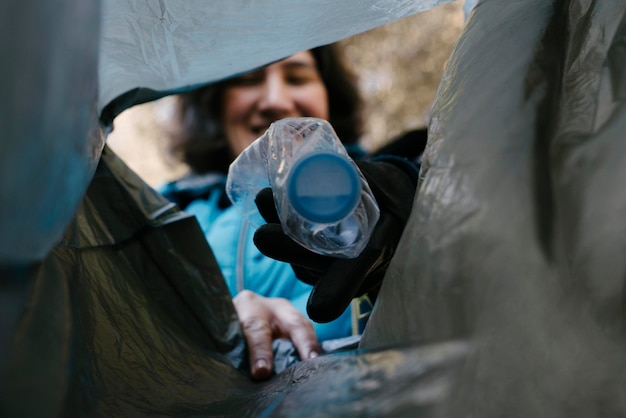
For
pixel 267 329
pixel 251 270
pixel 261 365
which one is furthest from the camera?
pixel 251 270

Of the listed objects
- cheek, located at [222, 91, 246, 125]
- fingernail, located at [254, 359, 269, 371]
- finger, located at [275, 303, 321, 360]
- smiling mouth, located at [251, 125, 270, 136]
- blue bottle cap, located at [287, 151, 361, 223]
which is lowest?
finger, located at [275, 303, 321, 360]

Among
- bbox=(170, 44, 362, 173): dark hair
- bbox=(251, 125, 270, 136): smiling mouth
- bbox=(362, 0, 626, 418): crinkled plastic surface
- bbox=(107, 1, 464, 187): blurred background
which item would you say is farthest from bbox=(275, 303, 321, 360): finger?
bbox=(107, 1, 464, 187): blurred background

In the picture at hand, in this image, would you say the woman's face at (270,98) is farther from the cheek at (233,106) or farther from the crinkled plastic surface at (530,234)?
the crinkled plastic surface at (530,234)

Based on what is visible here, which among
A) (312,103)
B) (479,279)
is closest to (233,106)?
(312,103)

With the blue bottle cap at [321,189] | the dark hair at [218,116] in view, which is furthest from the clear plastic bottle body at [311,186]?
the dark hair at [218,116]

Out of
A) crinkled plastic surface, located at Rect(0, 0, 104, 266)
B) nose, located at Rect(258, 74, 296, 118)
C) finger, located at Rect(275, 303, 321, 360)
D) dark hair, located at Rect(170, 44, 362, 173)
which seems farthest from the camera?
dark hair, located at Rect(170, 44, 362, 173)

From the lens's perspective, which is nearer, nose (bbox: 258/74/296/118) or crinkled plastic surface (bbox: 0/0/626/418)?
crinkled plastic surface (bbox: 0/0/626/418)

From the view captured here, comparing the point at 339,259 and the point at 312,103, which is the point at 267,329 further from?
the point at 312,103

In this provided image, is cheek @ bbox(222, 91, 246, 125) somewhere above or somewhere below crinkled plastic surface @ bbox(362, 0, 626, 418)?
above

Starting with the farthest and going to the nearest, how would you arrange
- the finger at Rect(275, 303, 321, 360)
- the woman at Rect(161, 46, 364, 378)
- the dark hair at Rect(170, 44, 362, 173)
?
the dark hair at Rect(170, 44, 362, 173), the woman at Rect(161, 46, 364, 378), the finger at Rect(275, 303, 321, 360)

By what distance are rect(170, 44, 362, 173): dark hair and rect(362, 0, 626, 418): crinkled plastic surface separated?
138 cm

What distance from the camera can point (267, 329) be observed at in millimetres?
744

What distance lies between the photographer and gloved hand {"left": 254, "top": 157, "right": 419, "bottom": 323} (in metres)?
0.53

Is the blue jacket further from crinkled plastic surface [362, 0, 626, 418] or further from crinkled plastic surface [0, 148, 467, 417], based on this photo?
crinkled plastic surface [362, 0, 626, 418]
